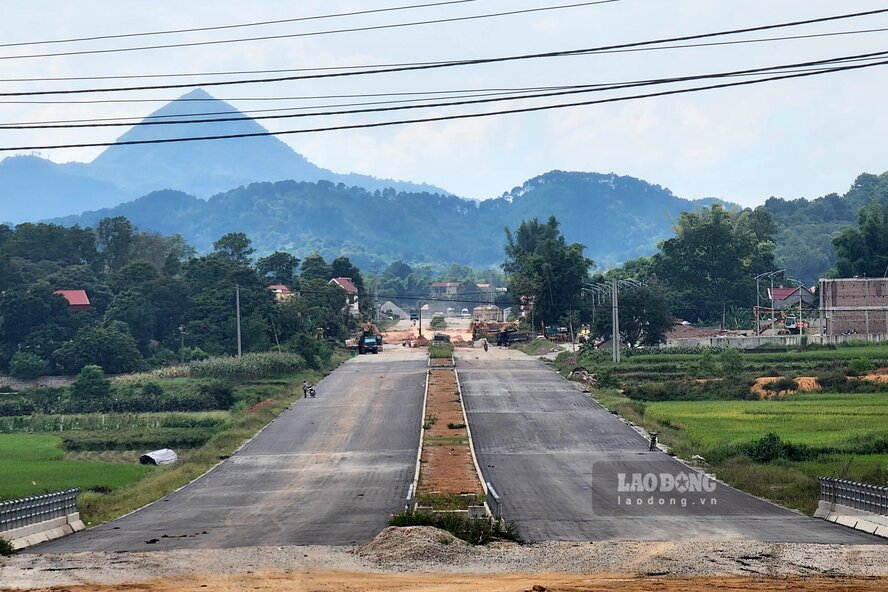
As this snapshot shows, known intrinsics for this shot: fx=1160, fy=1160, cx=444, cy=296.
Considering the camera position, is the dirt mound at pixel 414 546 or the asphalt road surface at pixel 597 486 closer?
the dirt mound at pixel 414 546

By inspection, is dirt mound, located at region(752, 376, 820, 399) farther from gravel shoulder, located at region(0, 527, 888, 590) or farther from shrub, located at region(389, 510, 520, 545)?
gravel shoulder, located at region(0, 527, 888, 590)

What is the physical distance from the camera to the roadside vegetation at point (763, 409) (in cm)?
4362

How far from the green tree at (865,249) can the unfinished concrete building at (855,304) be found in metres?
23.0

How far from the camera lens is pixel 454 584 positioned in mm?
21781

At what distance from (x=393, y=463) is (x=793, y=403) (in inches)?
1288

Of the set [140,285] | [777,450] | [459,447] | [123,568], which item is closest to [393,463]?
[459,447]

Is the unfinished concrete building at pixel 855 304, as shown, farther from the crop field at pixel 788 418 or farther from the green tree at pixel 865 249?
the crop field at pixel 788 418

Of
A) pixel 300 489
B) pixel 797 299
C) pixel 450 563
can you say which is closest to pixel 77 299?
pixel 300 489

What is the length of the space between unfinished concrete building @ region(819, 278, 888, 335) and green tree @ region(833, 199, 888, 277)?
2296 centimetres

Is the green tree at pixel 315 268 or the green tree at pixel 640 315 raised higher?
the green tree at pixel 315 268

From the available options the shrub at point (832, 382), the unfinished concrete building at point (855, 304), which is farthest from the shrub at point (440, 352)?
the unfinished concrete building at point (855, 304)

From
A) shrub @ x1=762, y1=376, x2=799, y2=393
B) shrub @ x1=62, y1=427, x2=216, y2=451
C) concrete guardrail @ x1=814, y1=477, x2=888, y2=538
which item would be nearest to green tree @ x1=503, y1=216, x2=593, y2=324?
shrub @ x1=762, y1=376, x2=799, y2=393

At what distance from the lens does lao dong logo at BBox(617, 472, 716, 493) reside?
1582 inches

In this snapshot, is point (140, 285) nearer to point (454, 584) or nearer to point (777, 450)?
point (777, 450)
